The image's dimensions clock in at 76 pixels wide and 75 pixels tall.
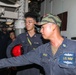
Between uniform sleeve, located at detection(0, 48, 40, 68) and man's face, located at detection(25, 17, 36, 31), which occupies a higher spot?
man's face, located at detection(25, 17, 36, 31)

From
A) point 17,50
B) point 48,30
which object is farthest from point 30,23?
point 48,30

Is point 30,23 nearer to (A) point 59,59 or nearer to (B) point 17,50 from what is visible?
(B) point 17,50

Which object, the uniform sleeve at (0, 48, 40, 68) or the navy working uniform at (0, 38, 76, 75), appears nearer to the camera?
the navy working uniform at (0, 38, 76, 75)

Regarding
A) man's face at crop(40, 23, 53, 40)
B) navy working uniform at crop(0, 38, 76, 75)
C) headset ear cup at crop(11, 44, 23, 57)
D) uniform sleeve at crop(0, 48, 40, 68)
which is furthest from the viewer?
headset ear cup at crop(11, 44, 23, 57)

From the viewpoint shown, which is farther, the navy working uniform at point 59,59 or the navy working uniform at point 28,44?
the navy working uniform at point 28,44

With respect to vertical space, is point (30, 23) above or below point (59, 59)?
above

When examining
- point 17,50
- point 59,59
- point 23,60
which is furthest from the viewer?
point 17,50

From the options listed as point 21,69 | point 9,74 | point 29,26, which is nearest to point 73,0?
point 29,26

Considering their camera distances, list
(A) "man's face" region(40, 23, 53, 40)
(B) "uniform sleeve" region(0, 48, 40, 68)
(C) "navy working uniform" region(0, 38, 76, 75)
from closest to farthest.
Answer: (C) "navy working uniform" region(0, 38, 76, 75) → (A) "man's face" region(40, 23, 53, 40) → (B) "uniform sleeve" region(0, 48, 40, 68)

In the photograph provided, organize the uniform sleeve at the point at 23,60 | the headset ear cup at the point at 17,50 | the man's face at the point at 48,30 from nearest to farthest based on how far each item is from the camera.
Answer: the man's face at the point at 48,30, the uniform sleeve at the point at 23,60, the headset ear cup at the point at 17,50

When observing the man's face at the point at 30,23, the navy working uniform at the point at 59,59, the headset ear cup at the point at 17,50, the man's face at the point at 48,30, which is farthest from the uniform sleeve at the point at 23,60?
the man's face at the point at 30,23

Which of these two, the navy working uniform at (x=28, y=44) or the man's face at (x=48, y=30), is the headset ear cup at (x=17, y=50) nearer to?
the navy working uniform at (x=28, y=44)

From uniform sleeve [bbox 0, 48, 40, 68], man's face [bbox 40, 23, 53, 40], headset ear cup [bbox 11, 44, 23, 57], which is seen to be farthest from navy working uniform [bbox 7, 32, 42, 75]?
man's face [bbox 40, 23, 53, 40]

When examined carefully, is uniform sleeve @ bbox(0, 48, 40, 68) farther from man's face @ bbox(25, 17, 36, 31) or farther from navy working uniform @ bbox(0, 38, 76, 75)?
man's face @ bbox(25, 17, 36, 31)
